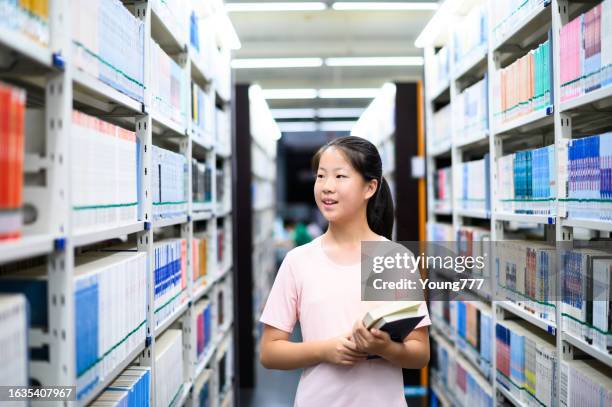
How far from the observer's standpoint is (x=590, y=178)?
1885 mm

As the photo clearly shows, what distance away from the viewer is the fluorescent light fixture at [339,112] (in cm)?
1115

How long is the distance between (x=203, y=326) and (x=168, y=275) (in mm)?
950

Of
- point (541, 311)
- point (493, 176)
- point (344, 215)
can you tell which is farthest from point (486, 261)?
point (344, 215)

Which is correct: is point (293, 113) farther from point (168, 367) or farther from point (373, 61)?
point (168, 367)

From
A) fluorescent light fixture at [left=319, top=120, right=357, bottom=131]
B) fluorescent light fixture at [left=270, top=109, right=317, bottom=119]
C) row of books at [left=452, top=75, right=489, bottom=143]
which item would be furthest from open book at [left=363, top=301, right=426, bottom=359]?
fluorescent light fixture at [left=319, top=120, right=357, bottom=131]

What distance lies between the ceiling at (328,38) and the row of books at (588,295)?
18.5ft

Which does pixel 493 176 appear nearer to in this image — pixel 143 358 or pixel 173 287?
pixel 173 287

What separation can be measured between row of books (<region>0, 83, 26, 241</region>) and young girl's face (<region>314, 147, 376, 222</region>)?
88 cm

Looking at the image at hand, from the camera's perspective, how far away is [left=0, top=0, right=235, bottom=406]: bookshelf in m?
1.32

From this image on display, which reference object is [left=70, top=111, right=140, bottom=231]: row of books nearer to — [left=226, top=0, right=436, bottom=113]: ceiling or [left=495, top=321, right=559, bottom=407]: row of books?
[left=495, top=321, right=559, bottom=407]: row of books

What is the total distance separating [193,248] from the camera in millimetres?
3080

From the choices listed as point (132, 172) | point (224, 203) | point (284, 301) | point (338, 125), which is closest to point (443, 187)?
point (224, 203)

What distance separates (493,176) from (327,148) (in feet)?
4.68

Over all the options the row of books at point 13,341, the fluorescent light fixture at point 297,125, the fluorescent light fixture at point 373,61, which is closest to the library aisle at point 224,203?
the row of books at point 13,341
